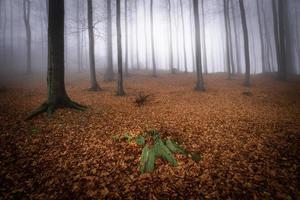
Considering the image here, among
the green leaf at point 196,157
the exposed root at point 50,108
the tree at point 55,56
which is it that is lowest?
the green leaf at point 196,157

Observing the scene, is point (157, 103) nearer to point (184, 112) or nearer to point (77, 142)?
point (184, 112)

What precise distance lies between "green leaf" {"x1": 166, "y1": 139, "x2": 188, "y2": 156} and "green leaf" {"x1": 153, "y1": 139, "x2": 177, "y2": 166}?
0.45 feet

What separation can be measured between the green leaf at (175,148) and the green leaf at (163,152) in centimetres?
14

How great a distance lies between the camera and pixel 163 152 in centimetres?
430

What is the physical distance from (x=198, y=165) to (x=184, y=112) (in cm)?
376

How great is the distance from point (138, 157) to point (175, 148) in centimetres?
113

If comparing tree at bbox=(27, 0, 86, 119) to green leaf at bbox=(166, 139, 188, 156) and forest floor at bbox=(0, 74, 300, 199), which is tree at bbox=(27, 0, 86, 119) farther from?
green leaf at bbox=(166, 139, 188, 156)

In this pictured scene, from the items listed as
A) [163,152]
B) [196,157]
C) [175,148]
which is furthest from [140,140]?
[196,157]

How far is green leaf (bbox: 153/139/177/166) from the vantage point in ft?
13.4

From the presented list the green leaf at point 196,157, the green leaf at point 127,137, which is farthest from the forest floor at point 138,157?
the green leaf at point 127,137

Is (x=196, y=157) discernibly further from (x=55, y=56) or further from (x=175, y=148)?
(x=55, y=56)

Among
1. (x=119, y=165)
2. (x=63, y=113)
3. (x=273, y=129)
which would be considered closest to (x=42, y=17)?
(x=63, y=113)

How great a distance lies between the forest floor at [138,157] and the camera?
10.5 ft

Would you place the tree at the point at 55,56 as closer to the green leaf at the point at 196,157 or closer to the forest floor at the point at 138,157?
the forest floor at the point at 138,157
